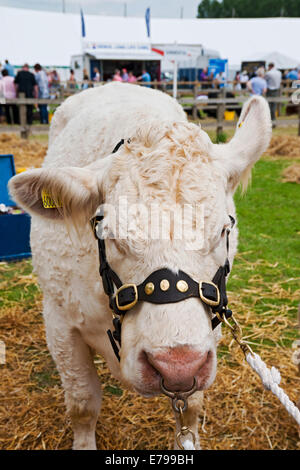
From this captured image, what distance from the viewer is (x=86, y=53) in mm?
24953

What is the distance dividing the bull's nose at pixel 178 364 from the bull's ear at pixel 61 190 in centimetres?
85

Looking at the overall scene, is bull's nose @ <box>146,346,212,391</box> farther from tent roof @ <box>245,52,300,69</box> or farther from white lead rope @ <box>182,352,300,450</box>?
tent roof @ <box>245,52,300,69</box>

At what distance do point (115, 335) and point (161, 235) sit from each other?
0.55 m

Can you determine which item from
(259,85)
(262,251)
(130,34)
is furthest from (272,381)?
(130,34)

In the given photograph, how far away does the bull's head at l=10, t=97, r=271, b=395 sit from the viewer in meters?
1.57

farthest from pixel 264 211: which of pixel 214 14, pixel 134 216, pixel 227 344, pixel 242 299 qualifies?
pixel 214 14

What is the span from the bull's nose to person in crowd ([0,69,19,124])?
14.9m

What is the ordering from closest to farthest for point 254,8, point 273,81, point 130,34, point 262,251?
point 262,251
point 273,81
point 130,34
point 254,8

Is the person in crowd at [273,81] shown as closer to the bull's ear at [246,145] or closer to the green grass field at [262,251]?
the green grass field at [262,251]

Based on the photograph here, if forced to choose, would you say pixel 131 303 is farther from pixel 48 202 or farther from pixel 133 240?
pixel 48 202

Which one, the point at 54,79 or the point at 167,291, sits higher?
the point at 167,291

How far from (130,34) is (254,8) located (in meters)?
61.9

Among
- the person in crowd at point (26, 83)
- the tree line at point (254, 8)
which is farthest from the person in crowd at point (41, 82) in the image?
the tree line at point (254, 8)

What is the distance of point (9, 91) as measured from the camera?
1564 centimetres
